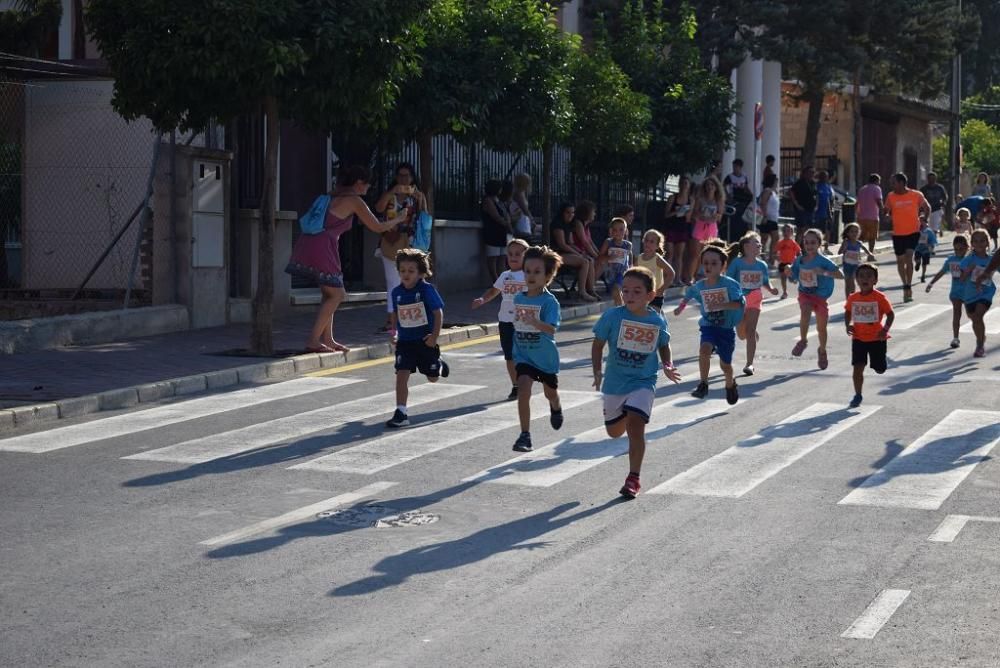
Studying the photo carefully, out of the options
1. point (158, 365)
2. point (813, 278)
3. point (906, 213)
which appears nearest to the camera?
point (158, 365)

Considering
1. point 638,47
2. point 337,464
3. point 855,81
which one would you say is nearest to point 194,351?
point 337,464

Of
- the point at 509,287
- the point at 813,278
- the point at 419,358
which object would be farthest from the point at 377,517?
the point at 813,278

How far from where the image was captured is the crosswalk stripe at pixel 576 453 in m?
10.3

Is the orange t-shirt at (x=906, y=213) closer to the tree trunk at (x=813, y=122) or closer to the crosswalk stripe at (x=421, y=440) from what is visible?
the crosswalk stripe at (x=421, y=440)

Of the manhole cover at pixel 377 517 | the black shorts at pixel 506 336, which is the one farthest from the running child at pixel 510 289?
the manhole cover at pixel 377 517

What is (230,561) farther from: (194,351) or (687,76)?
(687,76)

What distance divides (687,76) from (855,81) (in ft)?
62.7

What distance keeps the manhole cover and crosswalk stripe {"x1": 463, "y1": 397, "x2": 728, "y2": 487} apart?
111cm

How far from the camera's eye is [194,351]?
16922mm

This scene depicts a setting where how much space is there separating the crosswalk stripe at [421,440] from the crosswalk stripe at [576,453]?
699 mm

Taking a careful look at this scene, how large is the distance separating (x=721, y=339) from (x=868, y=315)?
1.48 meters

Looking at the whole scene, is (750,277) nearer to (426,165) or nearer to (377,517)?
(426,165)

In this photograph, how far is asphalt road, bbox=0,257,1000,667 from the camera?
6.48 m

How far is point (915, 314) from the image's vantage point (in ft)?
74.6
